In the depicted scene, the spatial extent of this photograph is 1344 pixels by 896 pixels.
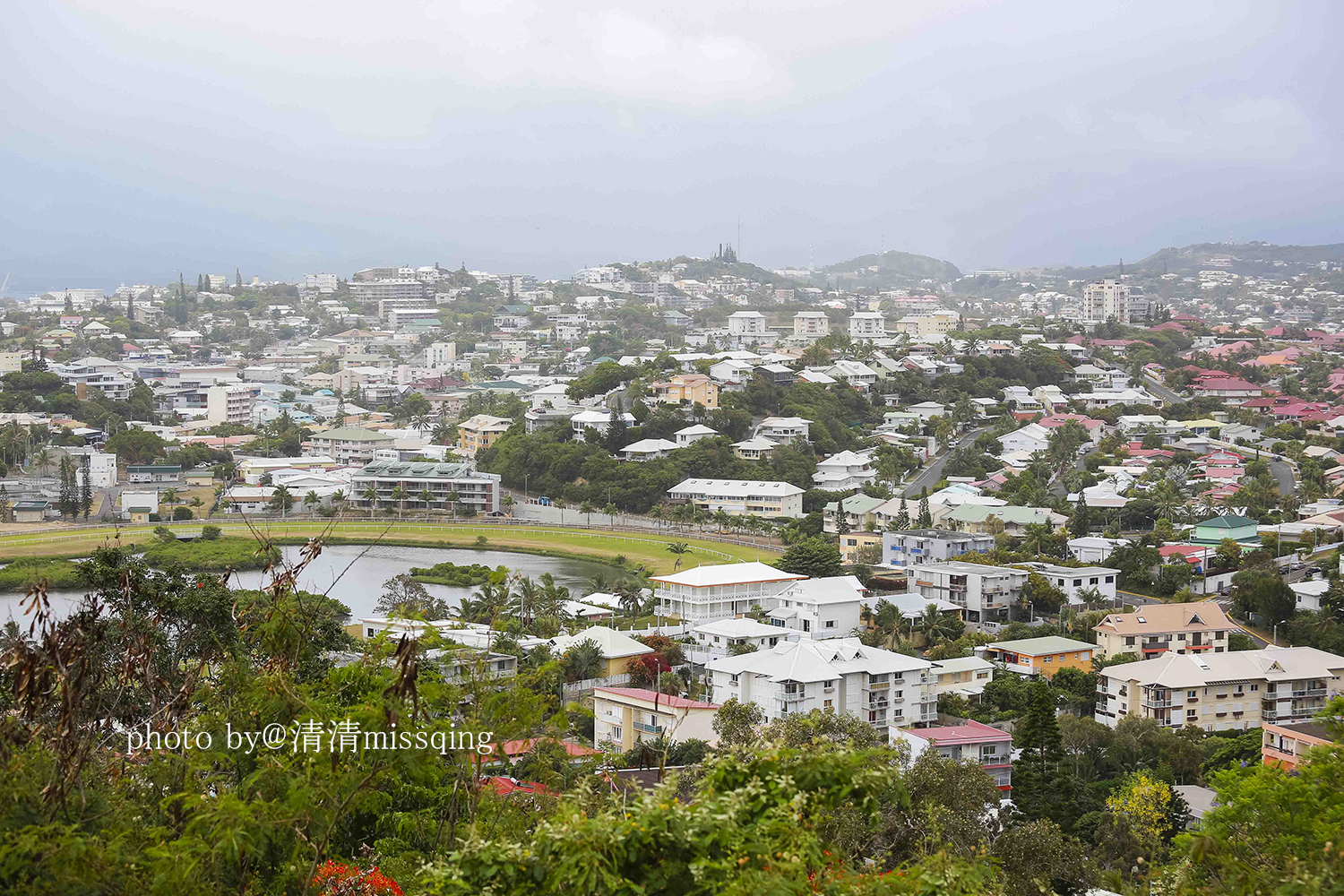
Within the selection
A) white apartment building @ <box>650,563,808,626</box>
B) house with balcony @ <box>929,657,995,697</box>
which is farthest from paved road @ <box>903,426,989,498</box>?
house with balcony @ <box>929,657,995,697</box>

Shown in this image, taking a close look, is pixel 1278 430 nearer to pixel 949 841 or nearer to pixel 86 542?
pixel 86 542

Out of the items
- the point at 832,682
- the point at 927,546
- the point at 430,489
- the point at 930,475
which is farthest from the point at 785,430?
the point at 832,682

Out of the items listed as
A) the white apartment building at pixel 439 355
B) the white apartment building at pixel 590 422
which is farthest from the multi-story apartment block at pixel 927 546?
the white apartment building at pixel 439 355

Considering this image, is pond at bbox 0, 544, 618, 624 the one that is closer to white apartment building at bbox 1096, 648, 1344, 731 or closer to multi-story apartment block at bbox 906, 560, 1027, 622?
multi-story apartment block at bbox 906, 560, 1027, 622

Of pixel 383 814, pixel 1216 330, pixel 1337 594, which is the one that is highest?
pixel 1216 330

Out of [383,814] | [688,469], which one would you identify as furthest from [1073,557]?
[383,814]

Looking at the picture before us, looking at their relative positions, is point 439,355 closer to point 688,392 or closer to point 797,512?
point 688,392
